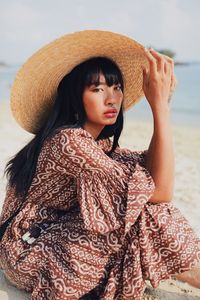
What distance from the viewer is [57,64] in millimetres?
2504

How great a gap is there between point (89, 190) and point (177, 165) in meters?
4.30

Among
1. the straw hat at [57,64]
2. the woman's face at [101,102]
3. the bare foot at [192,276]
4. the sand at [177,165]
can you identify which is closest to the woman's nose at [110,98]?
the woman's face at [101,102]

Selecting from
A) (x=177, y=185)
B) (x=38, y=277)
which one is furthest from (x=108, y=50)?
(x=177, y=185)

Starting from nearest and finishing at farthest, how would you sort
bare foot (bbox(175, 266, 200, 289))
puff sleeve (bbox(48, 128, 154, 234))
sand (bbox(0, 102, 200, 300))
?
puff sleeve (bbox(48, 128, 154, 234)) → bare foot (bbox(175, 266, 200, 289)) → sand (bbox(0, 102, 200, 300))

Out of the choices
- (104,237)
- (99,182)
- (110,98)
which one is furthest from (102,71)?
(104,237)

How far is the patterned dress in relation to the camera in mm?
2217

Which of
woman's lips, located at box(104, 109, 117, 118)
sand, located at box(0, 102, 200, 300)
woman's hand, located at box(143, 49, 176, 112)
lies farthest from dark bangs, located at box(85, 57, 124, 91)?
sand, located at box(0, 102, 200, 300)

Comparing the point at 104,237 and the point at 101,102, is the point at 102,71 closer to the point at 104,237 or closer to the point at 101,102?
the point at 101,102

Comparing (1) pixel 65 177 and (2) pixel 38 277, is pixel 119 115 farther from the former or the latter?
(2) pixel 38 277

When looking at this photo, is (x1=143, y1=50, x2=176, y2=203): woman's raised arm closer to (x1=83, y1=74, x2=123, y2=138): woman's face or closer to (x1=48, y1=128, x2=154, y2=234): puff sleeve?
(x1=48, y1=128, x2=154, y2=234): puff sleeve

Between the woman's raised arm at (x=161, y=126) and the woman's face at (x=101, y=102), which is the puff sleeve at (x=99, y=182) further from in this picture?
the woman's face at (x=101, y=102)

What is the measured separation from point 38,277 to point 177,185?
3.11 metres

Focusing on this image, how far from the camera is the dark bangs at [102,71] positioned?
245cm

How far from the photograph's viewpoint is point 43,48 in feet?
7.78
